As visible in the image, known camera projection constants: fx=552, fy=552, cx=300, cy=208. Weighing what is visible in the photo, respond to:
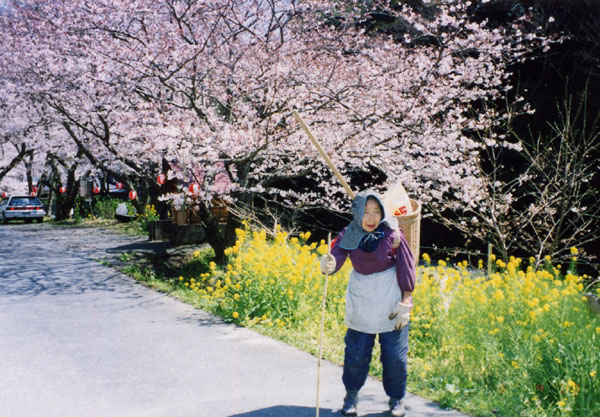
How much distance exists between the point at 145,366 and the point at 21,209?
23.8m

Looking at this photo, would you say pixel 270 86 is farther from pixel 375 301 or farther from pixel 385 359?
pixel 385 359

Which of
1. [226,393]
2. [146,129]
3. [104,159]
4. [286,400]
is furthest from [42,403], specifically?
[104,159]

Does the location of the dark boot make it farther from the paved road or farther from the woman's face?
the woman's face

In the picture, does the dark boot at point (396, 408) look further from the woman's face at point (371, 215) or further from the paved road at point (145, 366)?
the woman's face at point (371, 215)

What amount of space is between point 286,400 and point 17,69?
39.8 ft

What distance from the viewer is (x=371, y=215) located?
396 centimetres

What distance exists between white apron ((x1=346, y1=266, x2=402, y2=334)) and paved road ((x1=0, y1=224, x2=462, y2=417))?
0.65 meters

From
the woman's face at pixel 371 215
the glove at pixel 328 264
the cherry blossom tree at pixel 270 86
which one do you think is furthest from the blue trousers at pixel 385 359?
the cherry blossom tree at pixel 270 86

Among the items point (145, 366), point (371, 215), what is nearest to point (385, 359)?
point (371, 215)

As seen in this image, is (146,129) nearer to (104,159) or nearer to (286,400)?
(286,400)

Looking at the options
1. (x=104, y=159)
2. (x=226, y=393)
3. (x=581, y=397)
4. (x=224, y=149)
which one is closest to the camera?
(x=581, y=397)

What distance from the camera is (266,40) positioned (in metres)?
9.59

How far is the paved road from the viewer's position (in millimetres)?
4102

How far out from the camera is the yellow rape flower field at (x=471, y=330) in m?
3.80
